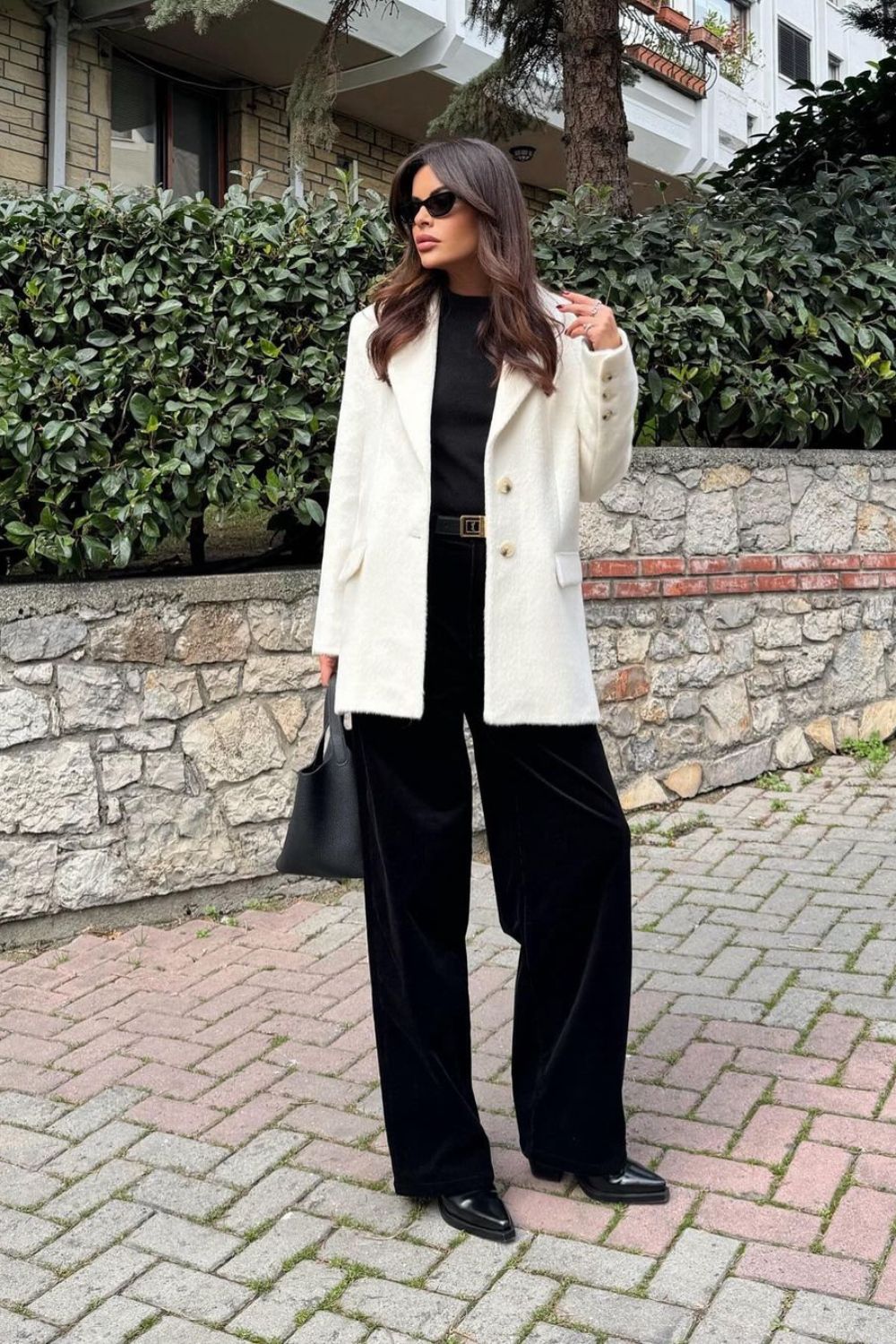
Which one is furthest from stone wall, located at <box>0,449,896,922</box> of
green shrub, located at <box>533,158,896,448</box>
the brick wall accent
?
green shrub, located at <box>533,158,896,448</box>

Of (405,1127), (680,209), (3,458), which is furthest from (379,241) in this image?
(405,1127)

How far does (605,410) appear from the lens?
2.65m

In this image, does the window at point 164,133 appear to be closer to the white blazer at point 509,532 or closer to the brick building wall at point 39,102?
the brick building wall at point 39,102

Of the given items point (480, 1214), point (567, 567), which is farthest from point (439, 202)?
point (480, 1214)

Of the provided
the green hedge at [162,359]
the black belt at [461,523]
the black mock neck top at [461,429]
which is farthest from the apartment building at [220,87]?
the black belt at [461,523]

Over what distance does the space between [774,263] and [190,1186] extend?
4.76 meters

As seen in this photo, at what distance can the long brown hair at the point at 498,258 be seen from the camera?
8.58 ft

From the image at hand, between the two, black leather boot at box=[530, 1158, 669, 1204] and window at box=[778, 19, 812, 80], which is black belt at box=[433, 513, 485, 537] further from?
window at box=[778, 19, 812, 80]

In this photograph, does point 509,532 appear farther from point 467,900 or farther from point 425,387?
point 467,900

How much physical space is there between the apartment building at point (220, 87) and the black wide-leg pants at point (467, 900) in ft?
19.8

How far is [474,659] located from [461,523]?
261 millimetres

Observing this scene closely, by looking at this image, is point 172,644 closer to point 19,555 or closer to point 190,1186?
point 19,555

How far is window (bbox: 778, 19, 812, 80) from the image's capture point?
78.0 feet

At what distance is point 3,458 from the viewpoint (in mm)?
4594
